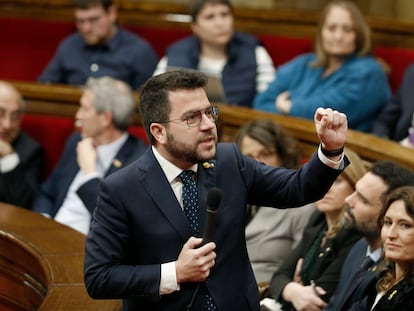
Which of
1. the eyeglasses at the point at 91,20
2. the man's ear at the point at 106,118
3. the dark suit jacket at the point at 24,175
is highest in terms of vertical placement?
the eyeglasses at the point at 91,20

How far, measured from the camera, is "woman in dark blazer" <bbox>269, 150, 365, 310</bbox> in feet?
8.27

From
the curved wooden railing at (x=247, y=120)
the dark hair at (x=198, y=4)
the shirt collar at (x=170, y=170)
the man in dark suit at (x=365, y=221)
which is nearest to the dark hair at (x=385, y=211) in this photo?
the man in dark suit at (x=365, y=221)

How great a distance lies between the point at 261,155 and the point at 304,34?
4.32 ft

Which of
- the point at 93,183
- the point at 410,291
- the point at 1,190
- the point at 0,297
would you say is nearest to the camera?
the point at 410,291

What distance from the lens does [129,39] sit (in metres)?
4.09

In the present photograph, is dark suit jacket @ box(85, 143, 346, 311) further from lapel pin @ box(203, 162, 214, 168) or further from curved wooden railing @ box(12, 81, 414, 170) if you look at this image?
curved wooden railing @ box(12, 81, 414, 170)

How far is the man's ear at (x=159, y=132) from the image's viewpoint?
6.22 ft

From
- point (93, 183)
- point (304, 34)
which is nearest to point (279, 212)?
point (93, 183)

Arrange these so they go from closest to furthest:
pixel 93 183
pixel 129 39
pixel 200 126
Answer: pixel 200 126, pixel 93 183, pixel 129 39

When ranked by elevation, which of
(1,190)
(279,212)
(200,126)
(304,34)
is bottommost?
(1,190)

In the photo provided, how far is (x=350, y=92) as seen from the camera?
3.41 metres

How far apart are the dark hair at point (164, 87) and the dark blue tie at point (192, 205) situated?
13cm

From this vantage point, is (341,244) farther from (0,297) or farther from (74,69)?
(74,69)

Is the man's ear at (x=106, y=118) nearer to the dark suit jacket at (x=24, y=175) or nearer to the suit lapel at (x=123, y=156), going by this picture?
the suit lapel at (x=123, y=156)
